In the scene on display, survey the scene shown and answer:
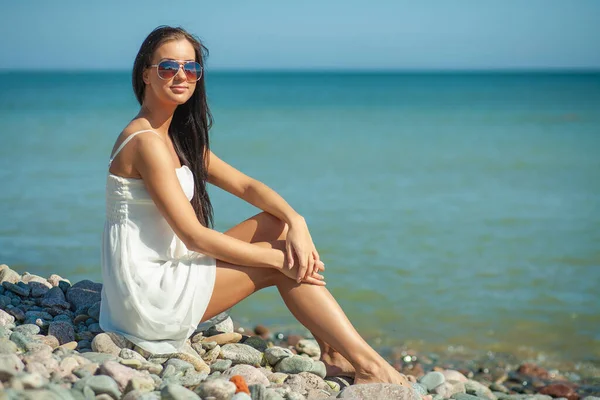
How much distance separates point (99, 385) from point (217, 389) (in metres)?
0.51

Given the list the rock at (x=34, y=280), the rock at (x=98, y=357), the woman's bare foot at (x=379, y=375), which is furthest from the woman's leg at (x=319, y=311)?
the rock at (x=34, y=280)

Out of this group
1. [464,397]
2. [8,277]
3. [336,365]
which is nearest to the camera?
[336,365]

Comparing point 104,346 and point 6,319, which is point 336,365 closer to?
point 104,346

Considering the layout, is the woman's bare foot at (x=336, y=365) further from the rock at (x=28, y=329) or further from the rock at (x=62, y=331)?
the rock at (x=28, y=329)

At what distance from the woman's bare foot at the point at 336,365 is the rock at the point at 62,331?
1480mm

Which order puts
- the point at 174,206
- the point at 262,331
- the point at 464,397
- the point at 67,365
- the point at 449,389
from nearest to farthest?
the point at 67,365 → the point at 174,206 → the point at 464,397 → the point at 449,389 → the point at 262,331

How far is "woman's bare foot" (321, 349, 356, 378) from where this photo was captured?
4309 millimetres

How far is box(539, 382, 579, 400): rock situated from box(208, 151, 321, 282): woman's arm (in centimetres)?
230

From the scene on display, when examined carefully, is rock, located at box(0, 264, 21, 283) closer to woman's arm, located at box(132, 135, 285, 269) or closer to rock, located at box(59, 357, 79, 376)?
woman's arm, located at box(132, 135, 285, 269)

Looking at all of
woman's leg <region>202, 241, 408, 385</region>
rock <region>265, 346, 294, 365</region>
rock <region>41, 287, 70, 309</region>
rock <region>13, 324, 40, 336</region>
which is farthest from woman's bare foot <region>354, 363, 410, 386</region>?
rock <region>41, 287, 70, 309</region>

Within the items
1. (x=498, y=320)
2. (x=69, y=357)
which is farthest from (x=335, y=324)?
(x=498, y=320)

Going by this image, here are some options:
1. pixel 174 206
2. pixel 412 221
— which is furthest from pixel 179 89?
pixel 412 221

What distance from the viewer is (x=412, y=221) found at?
→ 10148 mm

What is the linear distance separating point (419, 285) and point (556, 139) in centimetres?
1599
